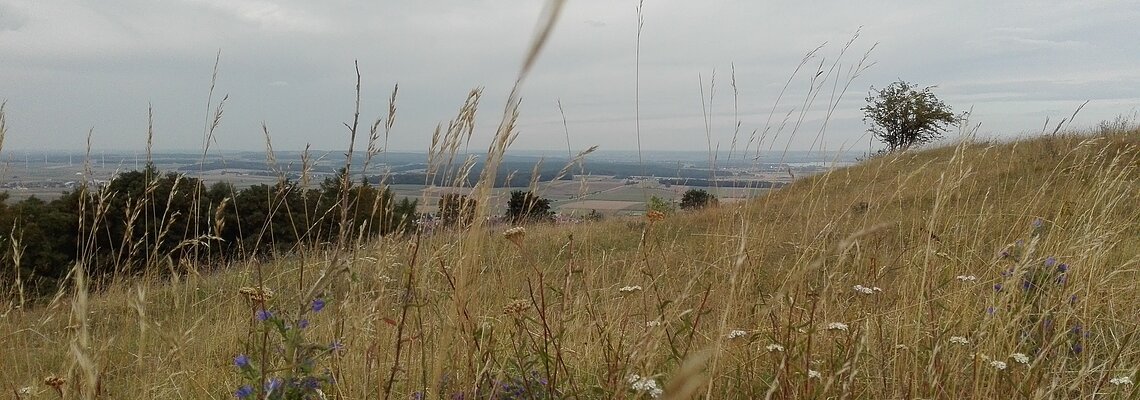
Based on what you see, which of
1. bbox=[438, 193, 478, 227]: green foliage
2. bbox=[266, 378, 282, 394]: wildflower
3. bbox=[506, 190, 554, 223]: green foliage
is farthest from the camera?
bbox=[506, 190, 554, 223]: green foliage

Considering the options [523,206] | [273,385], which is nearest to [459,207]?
[523,206]

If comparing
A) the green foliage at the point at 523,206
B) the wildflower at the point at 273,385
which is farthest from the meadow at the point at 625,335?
the green foliage at the point at 523,206

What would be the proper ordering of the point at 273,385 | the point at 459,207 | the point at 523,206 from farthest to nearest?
the point at 523,206 < the point at 459,207 < the point at 273,385

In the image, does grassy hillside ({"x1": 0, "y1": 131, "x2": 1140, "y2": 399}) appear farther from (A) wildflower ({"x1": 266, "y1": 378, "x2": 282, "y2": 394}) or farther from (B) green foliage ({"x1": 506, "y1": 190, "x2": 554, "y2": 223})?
(B) green foliage ({"x1": 506, "y1": 190, "x2": 554, "y2": 223})

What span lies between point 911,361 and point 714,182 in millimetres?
1609

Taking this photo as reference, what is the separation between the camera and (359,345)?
2143mm

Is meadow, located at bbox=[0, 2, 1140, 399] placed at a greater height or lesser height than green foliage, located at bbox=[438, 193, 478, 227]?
lesser

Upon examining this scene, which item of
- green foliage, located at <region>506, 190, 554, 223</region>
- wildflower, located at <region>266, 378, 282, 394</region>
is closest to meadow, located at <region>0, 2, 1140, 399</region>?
wildflower, located at <region>266, 378, 282, 394</region>

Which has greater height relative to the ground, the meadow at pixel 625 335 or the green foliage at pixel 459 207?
the green foliage at pixel 459 207

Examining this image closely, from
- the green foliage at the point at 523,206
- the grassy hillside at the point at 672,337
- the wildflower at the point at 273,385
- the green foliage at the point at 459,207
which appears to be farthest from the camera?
the green foliage at the point at 523,206

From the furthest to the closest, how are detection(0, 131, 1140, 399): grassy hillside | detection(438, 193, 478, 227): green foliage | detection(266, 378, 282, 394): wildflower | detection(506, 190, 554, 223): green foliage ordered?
detection(506, 190, 554, 223): green foliage
detection(438, 193, 478, 227): green foliage
detection(0, 131, 1140, 399): grassy hillside
detection(266, 378, 282, 394): wildflower

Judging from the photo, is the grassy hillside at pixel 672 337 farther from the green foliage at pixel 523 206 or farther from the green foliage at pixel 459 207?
the green foliage at pixel 523 206

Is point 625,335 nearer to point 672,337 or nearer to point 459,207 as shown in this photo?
point 672,337

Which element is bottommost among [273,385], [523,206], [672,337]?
[672,337]
